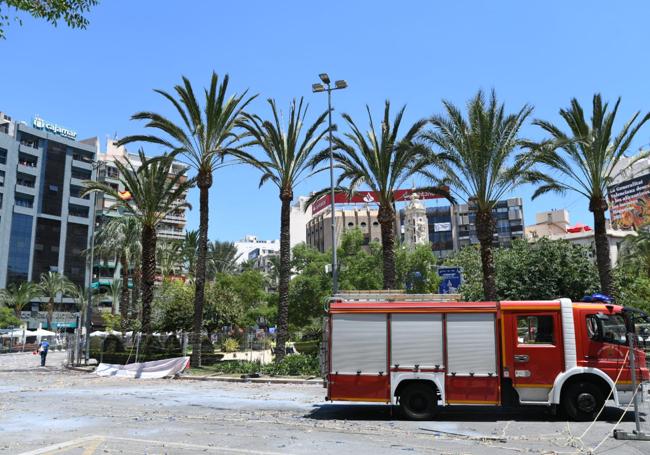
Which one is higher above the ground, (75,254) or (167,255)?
(75,254)

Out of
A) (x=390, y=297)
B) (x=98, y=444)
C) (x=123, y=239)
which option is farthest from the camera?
(x=123, y=239)

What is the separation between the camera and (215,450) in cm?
838

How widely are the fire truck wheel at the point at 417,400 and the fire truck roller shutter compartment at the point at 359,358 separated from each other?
395 mm

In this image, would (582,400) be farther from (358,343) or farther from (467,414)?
(358,343)

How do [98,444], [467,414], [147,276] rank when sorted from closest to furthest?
[98,444]
[467,414]
[147,276]

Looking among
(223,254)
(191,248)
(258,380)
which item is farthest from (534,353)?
(223,254)

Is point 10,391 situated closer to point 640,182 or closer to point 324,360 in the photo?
→ point 324,360

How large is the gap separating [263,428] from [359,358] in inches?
102

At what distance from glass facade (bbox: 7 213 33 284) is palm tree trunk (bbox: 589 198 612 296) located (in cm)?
8413

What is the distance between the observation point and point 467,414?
12156 mm

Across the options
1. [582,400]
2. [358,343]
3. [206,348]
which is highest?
[358,343]

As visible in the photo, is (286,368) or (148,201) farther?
(148,201)

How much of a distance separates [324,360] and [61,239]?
8917cm

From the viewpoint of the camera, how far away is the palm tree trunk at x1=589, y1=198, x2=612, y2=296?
21.5m
